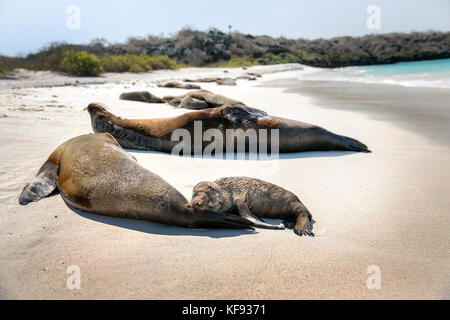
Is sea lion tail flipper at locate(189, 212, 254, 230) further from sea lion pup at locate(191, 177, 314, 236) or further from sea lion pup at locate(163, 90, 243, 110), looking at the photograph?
sea lion pup at locate(163, 90, 243, 110)

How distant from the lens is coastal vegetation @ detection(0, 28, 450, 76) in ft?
59.2

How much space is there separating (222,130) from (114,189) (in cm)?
238

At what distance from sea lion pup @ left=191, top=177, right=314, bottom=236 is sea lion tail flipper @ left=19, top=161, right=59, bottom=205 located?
1358 mm

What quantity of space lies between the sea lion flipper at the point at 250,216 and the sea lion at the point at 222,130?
78.9 inches

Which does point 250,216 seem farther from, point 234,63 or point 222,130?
point 234,63

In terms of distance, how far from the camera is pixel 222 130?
4664 mm

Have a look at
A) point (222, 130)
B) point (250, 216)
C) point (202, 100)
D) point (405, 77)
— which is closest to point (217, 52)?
point (405, 77)

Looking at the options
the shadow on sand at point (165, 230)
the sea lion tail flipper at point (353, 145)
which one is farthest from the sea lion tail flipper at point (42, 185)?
the sea lion tail flipper at point (353, 145)

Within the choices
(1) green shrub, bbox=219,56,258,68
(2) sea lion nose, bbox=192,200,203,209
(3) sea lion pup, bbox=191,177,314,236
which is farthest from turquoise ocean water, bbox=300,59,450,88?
(2) sea lion nose, bbox=192,200,203,209

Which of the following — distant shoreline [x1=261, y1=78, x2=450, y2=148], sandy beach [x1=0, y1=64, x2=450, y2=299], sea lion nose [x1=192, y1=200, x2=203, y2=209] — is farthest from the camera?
distant shoreline [x1=261, y1=78, x2=450, y2=148]

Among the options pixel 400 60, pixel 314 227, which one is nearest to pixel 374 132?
pixel 314 227

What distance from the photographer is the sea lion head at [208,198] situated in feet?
7.72
